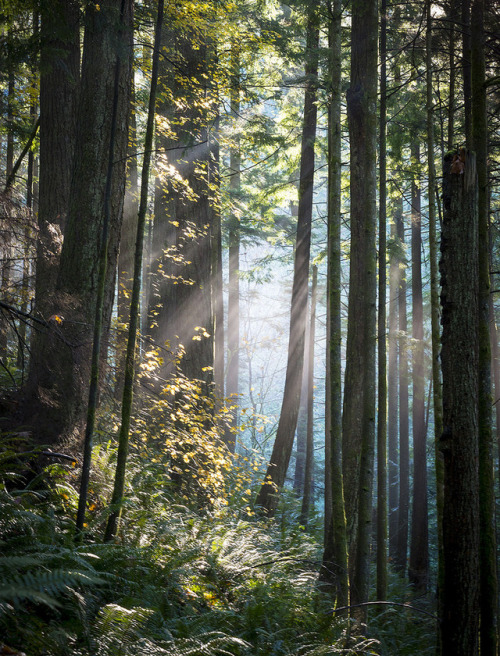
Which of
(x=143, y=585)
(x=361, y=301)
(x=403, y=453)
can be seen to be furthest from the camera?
(x=403, y=453)

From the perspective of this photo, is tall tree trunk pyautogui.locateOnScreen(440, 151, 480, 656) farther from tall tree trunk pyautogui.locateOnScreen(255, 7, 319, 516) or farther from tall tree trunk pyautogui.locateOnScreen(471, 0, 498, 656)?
tall tree trunk pyautogui.locateOnScreen(255, 7, 319, 516)

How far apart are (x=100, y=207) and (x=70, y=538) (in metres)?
3.56

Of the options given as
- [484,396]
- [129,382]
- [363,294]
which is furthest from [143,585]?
[363,294]

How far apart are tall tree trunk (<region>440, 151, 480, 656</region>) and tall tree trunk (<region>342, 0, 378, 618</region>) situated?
185 cm

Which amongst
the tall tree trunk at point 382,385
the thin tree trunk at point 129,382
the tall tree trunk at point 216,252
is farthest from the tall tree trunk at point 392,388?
the thin tree trunk at point 129,382

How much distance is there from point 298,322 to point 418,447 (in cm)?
664

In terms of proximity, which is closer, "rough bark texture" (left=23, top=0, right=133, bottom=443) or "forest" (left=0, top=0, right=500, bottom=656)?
"forest" (left=0, top=0, right=500, bottom=656)

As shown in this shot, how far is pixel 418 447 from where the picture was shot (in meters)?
15.0

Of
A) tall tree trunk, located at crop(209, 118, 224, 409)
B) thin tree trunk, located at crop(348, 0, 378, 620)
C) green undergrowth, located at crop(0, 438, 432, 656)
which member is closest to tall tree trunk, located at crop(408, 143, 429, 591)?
thin tree trunk, located at crop(348, 0, 378, 620)

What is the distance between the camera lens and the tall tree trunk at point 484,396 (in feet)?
13.7

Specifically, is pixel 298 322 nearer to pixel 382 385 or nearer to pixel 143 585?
pixel 382 385

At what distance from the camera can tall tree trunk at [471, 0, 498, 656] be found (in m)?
4.16

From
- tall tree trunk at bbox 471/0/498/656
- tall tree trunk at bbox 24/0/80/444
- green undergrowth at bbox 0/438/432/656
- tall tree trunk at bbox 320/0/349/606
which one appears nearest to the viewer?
green undergrowth at bbox 0/438/432/656

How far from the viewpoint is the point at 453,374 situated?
3.92 m
